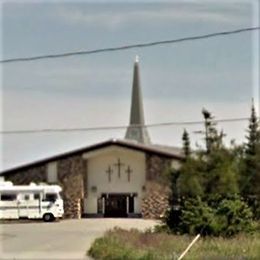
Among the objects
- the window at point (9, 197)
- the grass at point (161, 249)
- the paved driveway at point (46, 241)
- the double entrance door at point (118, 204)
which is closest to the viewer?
the grass at point (161, 249)

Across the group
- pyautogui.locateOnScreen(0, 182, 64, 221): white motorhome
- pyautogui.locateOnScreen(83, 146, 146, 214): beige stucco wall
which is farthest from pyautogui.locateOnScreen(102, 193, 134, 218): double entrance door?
pyautogui.locateOnScreen(0, 182, 64, 221): white motorhome

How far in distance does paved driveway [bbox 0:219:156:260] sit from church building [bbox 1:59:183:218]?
9330 millimetres

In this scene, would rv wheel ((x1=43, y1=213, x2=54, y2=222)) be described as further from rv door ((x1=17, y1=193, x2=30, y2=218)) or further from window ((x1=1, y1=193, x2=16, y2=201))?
window ((x1=1, y1=193, x2=16, y2=201))

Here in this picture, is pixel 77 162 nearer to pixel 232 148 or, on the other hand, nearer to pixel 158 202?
pixel 158 202

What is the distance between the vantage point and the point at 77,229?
123 ft

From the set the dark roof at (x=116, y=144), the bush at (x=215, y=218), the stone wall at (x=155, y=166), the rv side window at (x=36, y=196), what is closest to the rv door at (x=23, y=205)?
the rv side window at (x=36, y=196)

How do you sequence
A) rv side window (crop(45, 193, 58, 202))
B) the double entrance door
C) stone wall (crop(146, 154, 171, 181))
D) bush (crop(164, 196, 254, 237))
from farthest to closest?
the double entrance door, stone wall (crop(146, 154, 171, 181)), rv side window (crop(45, 193, 58, 202)), bush (crop(164, 196, 254, 237))

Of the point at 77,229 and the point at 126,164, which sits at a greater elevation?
the point at 126,164

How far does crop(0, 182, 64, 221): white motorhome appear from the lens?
4319cm

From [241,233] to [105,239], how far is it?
646cm

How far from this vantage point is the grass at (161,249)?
20172 millimetres

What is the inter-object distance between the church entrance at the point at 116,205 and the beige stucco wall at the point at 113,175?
41 centimetres

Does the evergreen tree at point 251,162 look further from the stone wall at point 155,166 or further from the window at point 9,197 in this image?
the window at point 9,197

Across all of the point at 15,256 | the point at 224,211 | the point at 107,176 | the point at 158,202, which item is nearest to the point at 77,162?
the point at 107,176
